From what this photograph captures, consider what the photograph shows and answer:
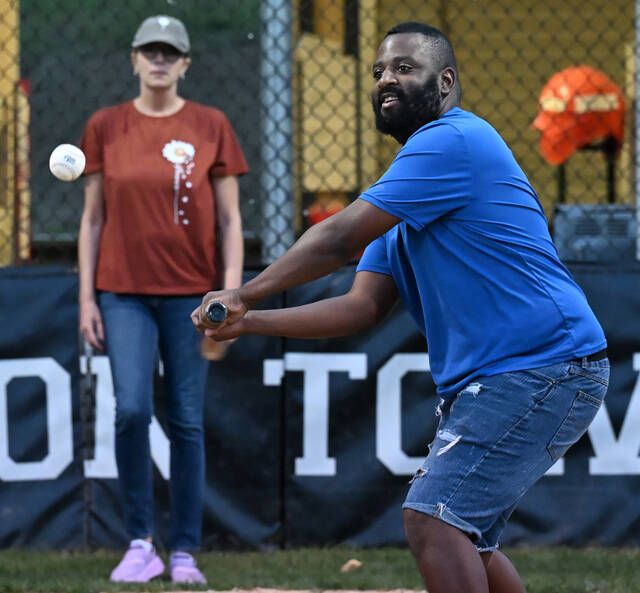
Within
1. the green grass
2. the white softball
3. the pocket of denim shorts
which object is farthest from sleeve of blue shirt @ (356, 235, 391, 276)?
the green grass

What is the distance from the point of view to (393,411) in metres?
6.19

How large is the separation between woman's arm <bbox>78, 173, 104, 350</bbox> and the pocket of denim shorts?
248cm

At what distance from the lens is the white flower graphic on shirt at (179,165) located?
17.7 feet

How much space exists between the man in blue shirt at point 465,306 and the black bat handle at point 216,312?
19 millimetres

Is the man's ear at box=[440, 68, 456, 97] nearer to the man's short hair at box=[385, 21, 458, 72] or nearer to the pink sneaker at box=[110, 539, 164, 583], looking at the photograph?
the man's short hair at box=[385, 21, 458, 72]

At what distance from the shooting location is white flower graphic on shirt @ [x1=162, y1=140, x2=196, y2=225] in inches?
213

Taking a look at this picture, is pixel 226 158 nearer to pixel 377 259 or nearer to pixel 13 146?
pixel 377 259

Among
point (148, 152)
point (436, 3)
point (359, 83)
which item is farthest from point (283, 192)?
point (436, 3)

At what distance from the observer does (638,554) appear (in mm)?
6004

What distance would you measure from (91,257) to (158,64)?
0.82 metres

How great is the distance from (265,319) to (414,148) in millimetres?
585

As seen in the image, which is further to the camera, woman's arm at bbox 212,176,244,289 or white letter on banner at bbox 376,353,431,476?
white letter on banner at bbox 376,353,431,476

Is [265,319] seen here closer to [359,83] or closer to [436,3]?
[359,83]

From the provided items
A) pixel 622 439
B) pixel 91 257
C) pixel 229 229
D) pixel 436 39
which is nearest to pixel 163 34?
pixel 229 229
